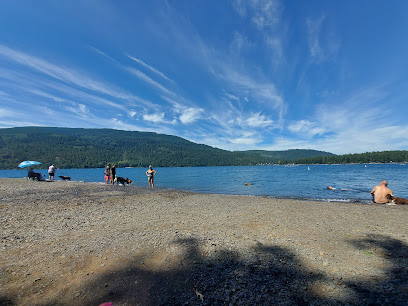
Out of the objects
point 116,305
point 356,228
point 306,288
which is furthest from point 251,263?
point 356,228

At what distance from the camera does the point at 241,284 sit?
3.79 meters

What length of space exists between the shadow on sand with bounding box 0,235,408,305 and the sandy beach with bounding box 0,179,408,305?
0.06ft

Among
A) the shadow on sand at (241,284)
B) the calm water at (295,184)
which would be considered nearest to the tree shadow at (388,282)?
the shadow on sand at (241,284)

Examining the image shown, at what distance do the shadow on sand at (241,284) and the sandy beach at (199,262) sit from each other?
0.02 metres

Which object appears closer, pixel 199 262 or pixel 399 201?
pixel 199 262

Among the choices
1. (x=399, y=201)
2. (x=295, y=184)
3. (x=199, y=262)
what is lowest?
(x=295, y=184)

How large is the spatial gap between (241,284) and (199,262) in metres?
1.24

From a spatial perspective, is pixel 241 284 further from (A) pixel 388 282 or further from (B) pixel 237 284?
(A) pixel 388 282

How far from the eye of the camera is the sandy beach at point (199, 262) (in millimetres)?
3467

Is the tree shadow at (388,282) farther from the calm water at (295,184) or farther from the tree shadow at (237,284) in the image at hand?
the calm water at (295,184)

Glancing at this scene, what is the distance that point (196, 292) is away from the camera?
3.56m

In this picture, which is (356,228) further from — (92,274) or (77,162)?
(77,162)

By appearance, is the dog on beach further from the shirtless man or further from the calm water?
the calm water

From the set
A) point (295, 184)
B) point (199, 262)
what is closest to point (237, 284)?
point (199, 262)
